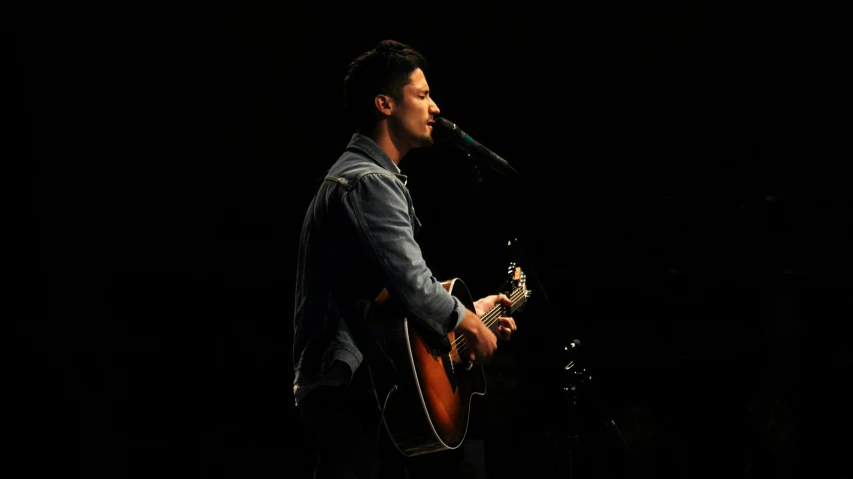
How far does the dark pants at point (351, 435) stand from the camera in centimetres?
180

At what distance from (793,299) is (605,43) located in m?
1.75

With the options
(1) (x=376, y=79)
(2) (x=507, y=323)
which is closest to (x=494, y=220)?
(2) (x=507, y=323)

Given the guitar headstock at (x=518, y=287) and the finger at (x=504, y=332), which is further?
the guitar headstock at (x=518, y=287)

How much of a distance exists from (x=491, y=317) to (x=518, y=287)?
31 cm

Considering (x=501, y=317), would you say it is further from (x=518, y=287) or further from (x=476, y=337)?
(x=476, y=337)

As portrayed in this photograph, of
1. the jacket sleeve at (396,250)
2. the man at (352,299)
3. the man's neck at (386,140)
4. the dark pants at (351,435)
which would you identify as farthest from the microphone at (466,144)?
the dark pants at (351,435)

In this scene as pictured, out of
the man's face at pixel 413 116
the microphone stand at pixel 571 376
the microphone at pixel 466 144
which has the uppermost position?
the man's face at pixel 413 116

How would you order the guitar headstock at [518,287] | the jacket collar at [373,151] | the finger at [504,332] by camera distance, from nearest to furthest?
the jacket collar at [373,151] < the finger at [504,332] < the guitar headstock at [518,287]

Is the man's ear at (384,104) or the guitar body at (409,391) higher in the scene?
the man's ear at (384,104)

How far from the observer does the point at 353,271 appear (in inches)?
75.2

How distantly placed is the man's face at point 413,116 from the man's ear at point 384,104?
2cm

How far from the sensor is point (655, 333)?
3885mm

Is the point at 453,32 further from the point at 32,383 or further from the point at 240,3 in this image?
the point at 32,383

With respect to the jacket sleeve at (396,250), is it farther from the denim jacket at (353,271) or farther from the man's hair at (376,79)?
the man's hair at (376,79)
